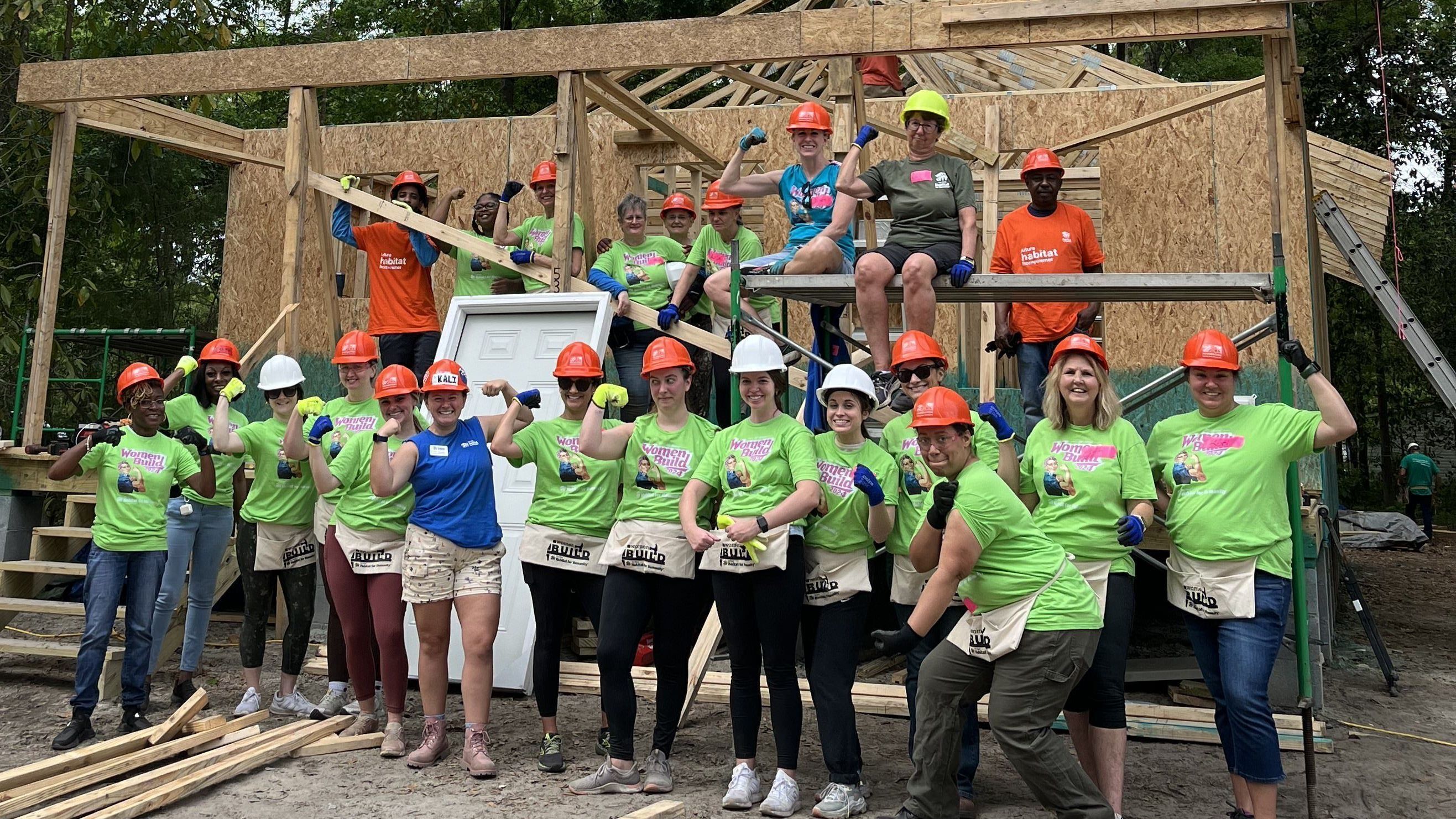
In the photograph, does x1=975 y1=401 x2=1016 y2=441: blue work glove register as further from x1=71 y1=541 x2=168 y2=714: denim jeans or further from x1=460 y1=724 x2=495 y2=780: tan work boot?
x1=71 y1=541 x2=168 y2=714: denim jeans

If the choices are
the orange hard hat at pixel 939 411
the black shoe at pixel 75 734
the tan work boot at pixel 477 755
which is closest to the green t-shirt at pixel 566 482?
the tan work boot at pixel 477 755

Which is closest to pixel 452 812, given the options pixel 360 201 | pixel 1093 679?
pixel 1093 679

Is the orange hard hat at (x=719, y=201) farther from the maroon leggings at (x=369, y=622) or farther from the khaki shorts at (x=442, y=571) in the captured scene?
the maroon leggings at (x=369, y=622)

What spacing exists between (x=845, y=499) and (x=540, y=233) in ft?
13.5

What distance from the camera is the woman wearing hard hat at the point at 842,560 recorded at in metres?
4.95

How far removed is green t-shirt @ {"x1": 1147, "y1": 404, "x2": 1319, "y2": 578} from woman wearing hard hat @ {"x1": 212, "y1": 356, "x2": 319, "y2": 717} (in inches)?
175

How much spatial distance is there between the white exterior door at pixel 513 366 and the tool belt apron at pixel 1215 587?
375 centimetres

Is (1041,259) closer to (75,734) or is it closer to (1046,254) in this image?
(1046,254)

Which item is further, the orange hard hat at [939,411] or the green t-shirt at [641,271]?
the green t-shirt at [641,271]

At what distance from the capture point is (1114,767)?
4715 millimetres

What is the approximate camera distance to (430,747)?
5.66 meters

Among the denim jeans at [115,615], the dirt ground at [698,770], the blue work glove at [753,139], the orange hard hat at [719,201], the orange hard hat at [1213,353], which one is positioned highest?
the blue work glove at [753,139]

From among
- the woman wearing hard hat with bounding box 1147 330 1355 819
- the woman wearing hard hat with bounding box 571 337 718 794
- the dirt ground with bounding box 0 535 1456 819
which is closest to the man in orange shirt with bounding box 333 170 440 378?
the dirt ground with bounding box 0 535 1456 819

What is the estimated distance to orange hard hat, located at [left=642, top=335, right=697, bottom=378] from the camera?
545 cm
